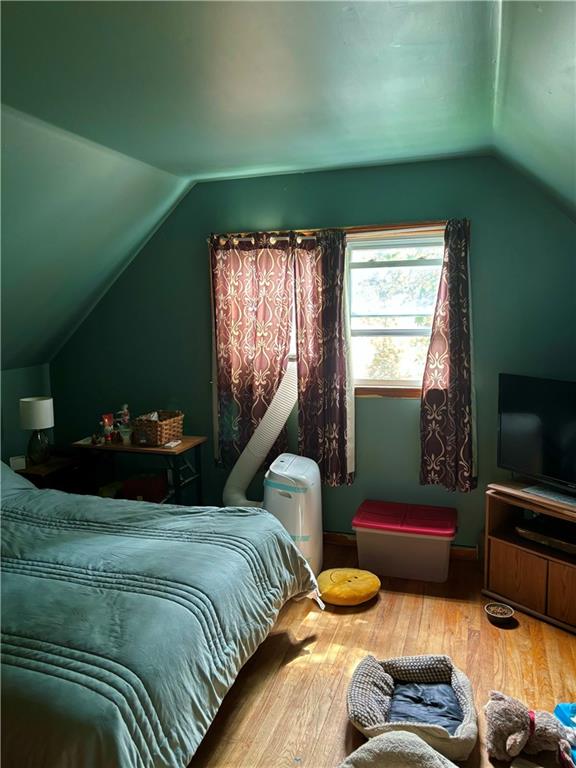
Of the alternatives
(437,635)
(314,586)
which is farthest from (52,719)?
(437,635)

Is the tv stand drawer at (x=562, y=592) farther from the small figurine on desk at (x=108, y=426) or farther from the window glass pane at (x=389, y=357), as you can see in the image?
the small figurine on desk at (x=108, y=426)

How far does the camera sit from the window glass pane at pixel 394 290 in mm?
3582

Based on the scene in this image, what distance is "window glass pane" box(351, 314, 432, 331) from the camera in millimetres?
3613

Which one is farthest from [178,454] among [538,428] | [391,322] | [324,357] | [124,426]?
[538,428]

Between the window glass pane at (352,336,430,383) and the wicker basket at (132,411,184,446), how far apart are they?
1244mm

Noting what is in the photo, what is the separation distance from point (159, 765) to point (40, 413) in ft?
8.27

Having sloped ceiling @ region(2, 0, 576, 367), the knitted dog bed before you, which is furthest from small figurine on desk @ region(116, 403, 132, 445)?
the knitted dog bed

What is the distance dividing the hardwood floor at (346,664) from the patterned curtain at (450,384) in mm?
651

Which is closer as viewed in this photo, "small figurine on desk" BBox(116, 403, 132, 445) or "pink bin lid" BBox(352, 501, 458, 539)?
"pink bin lid" BBox(352, 501, 458, 539)

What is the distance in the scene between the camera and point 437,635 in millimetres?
2797

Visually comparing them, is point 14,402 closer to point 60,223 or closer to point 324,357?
point 60,223

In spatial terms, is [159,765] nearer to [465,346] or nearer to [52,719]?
[52,719]

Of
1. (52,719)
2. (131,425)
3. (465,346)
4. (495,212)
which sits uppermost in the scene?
(495,212)

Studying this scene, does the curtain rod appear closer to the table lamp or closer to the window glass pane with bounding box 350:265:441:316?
the window glass pane with bounding box 350:265:441:316
